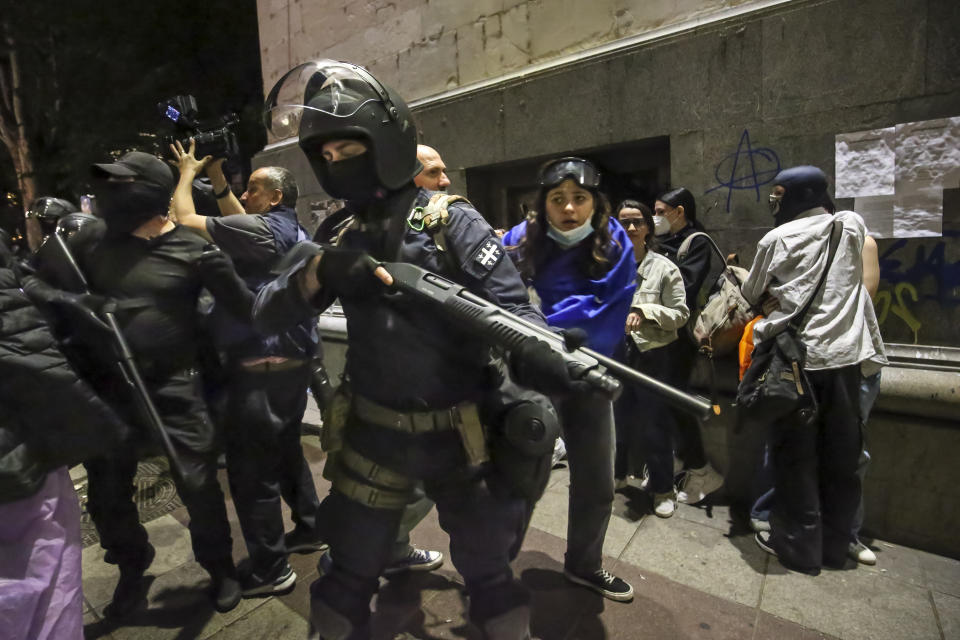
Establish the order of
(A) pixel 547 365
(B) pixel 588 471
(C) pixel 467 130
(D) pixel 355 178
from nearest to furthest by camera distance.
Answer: (A) pixel 547 365 < (D) pixel 355 178 < (B) pixel 588 471 < (C) pixel 467 130

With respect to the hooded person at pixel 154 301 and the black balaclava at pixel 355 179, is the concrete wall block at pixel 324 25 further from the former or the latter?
the black balaclava at pixel 355 179

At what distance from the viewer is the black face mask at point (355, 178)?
1.71 metres

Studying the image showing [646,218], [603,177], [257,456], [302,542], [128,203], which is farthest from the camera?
[603,177]

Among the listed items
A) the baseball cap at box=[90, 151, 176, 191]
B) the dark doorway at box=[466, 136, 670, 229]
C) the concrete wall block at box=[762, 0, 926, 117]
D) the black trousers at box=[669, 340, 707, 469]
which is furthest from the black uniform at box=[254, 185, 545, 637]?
the concrete wall block at box=[762, 0, 926, 117]

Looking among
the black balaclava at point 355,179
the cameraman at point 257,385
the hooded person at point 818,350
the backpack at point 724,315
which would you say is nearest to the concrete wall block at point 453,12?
the backpack at point 724,315

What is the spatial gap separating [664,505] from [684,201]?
210 cm

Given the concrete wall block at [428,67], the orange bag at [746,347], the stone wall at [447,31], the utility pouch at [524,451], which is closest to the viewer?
the utility pouch at [524,451]

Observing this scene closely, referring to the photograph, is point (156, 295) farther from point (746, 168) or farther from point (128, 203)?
point (746, 168)

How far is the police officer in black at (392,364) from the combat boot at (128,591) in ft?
4.74

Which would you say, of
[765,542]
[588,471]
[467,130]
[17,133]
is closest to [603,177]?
[467,130]

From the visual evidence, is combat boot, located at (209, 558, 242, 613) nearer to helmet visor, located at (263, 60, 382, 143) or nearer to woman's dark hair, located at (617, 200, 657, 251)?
helmet visor, located at (263, 60, 382, 143)

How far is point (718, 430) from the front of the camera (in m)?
3.71

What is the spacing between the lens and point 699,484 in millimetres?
3695

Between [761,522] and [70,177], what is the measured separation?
15698 millimetres
